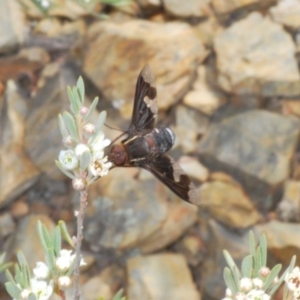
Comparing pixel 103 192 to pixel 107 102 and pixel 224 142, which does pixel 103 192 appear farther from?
pixel 224 142

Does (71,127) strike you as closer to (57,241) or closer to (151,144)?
(57,241)

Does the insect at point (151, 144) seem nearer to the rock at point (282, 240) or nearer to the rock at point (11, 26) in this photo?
the rock at point (282, 240)

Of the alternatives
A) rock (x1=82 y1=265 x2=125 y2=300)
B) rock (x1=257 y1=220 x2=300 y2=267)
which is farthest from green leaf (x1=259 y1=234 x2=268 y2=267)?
rock (x1=82 y1=265 x2=125 y2=300)

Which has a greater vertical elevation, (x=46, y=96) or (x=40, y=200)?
(x=46, y=96)

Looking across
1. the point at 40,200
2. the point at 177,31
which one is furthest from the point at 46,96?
the point at 177,31

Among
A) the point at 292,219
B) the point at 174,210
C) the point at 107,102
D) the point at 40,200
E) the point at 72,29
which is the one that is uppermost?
the point at 72,29
